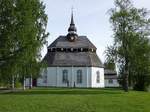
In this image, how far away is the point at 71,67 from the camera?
92.2 metres

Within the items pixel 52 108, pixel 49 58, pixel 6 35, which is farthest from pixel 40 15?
pixel 49 58

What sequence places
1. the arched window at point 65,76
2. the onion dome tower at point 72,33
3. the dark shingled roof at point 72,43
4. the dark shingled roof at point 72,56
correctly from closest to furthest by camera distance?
the arched window at point 65,76 < the dark shingled roof at point 72,56 < the dark shingled roof at point 72,43 < the onion dome tower at point 72,33

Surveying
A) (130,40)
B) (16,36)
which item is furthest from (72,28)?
(16,36)

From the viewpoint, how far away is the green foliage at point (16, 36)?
38.7 m

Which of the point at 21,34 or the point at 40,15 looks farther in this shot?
the point at 40,15

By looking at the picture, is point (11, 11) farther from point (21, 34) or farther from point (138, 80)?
point (138, 80)

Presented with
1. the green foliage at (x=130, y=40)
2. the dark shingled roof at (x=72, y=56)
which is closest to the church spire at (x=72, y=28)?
the dark shingled roof at (x=72, y=56)

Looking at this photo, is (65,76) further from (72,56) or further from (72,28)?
(72,28)

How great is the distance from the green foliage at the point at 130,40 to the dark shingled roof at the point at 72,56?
34.9 metres

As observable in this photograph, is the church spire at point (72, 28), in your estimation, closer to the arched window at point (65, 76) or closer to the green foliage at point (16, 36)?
the arched window at point (65, 76)

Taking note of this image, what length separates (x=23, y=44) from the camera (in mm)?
38844

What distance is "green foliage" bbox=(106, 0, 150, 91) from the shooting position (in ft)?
180

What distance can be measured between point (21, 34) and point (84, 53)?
56023 millimetres

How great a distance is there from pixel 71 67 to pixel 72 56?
108 inches
